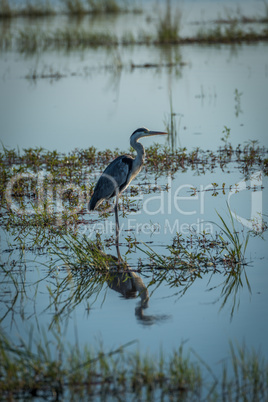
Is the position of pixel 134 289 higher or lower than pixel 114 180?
lower

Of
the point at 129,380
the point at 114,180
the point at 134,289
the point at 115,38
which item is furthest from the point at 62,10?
the point at 129,380

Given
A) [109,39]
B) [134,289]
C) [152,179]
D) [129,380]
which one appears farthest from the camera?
[109,39]

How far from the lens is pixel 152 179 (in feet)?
30.2

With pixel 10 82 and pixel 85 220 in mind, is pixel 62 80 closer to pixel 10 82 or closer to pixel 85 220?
pixel 10 82

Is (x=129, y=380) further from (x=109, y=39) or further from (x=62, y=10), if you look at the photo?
(x=62, y=10)

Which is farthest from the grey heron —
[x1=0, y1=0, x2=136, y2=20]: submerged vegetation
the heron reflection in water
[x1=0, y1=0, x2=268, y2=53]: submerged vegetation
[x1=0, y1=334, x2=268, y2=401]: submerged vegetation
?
[x1=0, y1=0, x2=136, y2=20]: submerged vegetation

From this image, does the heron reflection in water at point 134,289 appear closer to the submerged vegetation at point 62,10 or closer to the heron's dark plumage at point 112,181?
the heron's dark plumage at point 112,181

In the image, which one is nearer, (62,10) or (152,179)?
(152,179)

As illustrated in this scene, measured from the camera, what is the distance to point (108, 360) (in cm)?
444

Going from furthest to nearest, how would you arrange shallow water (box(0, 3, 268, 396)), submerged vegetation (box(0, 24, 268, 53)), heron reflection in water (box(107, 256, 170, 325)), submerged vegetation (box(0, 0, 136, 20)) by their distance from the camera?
submerged vegetation (box(0, 0, 136, 20)) < submerged vegetation (box(0, 24, 268, 53)) < heron reflection in water (box(107, 256, 170, 325)) < shallow water (box(0, 3, 268, 396))

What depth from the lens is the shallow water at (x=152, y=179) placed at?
5.01m

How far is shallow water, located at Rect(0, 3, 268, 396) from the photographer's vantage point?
197 inches

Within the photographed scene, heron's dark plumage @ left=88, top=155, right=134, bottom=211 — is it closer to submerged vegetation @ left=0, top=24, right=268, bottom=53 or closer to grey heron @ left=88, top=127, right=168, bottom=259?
grey heron @ left=88, top=127, right=168, bottom=259

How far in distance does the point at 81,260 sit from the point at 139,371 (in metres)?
2.15
